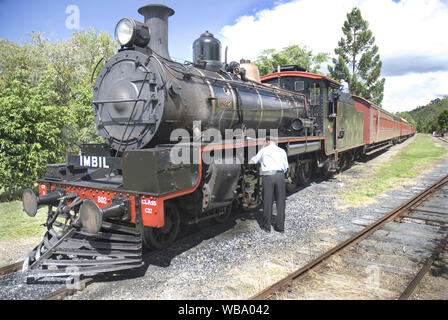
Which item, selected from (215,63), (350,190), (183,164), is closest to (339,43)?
(350,190)

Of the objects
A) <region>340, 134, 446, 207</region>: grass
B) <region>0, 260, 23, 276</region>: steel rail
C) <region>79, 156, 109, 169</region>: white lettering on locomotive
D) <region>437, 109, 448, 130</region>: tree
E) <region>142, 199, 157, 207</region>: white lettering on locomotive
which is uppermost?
<region>437, 109, 448, 130</region>: tree

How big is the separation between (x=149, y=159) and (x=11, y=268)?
2332mm

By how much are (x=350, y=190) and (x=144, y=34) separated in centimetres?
696

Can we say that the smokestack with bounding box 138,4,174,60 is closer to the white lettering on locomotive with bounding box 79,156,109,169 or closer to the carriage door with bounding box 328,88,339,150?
the white lettering on locomotive with bounding box 79,156,109,169

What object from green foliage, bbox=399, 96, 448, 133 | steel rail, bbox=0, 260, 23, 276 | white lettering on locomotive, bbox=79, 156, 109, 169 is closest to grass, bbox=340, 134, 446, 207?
white lettering on locomotive, bbox=79, 156, 109, 169

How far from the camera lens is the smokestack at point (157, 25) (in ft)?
17.2

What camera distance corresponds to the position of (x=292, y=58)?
31.5 m

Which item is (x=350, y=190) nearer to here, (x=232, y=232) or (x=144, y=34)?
(x=232, y=232)

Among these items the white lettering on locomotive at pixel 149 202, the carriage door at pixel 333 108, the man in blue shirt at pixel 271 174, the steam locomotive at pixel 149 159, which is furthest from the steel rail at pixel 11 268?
the carriage door at pixel 333 108

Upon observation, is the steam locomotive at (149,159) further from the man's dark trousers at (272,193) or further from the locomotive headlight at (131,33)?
the man's dark trousers at (272,193)

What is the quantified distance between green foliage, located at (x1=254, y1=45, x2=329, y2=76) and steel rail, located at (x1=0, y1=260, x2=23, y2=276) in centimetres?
2570

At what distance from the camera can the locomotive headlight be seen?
464cm

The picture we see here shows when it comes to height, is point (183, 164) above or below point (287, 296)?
above
